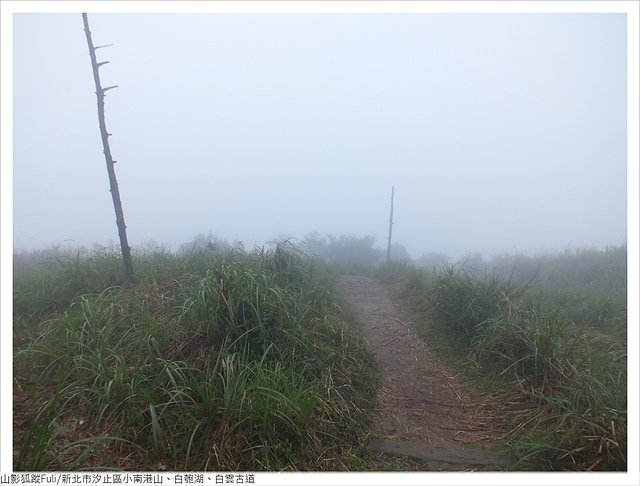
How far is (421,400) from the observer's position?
4.35 meters

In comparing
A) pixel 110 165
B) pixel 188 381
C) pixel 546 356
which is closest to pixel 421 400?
pixel 546 356

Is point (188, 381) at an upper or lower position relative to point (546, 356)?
upper

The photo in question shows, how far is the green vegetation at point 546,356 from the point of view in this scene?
309cm

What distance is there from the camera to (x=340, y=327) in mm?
5215

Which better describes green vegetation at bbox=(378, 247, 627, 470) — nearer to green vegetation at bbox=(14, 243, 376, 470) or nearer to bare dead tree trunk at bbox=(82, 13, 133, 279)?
green vegetation at bbox=(14, 243, 376, 470)

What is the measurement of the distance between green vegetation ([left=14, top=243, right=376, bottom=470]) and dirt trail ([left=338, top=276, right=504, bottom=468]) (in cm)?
27

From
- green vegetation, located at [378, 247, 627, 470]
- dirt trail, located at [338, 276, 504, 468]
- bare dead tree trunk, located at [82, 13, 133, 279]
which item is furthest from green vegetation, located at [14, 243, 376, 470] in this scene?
green vegetation, located at [378, 247, 627, 470]

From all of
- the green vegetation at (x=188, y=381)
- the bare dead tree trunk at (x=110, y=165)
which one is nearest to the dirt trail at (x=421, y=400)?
the green vegetation at (x=188, y=381)

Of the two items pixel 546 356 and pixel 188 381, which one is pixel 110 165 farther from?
pixel 546 356

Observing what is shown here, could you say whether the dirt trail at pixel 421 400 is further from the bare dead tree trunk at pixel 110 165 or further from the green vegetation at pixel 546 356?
the bare dead tree trunk at pixel 110 165

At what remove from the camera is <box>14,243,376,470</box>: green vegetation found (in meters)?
2.93

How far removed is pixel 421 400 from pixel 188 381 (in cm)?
253

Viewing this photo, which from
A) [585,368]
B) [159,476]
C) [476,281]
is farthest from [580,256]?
[159,476]

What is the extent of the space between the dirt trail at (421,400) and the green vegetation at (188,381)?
27 centimetres
